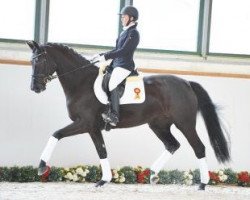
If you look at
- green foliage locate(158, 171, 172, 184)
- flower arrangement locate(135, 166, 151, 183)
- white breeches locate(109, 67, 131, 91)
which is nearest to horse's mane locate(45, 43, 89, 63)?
white breeches locate(109, 67, 131, 91)

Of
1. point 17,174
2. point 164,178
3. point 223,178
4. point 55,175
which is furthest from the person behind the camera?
point 223,178

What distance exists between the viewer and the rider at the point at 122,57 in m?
6.75

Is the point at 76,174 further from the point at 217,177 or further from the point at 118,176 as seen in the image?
the point at 217,177

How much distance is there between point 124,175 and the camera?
8.03 metres

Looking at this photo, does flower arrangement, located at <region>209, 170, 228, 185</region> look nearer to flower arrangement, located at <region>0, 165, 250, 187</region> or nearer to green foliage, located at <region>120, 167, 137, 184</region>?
flower arrangement, located at <region>0, 165, 250, 187</region>

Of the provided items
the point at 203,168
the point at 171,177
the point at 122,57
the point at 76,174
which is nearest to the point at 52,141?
the point at 122,57

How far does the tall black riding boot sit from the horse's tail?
40.9 inches

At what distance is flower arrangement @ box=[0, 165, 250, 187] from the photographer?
7.67m

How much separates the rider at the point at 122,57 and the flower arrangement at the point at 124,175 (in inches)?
51.1

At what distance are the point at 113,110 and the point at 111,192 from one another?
0.87 metres

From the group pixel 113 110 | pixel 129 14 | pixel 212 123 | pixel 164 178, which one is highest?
pixel 129 14

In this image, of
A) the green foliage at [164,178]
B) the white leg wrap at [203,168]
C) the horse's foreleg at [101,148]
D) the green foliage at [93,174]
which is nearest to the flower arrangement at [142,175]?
the green foliage at [164,178]

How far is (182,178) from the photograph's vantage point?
8188mm

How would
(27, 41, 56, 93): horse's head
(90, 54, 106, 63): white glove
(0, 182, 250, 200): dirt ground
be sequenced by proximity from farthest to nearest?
(90, 54, 106, 63): white glove → (27, 41, 56, 93): horse's head → (0, 182, 250, 200): dirt ground
